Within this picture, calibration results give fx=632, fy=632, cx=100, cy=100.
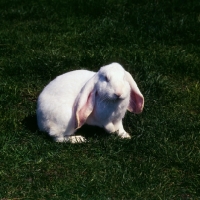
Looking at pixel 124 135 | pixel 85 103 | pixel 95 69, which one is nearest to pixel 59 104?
pixel 85 103

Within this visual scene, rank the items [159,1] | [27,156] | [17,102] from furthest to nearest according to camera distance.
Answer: [159,1], [17,102], [27,156]

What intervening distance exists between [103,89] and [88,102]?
7.7 inches

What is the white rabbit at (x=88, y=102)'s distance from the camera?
524 centimetres

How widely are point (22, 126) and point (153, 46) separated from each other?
7.98 ft

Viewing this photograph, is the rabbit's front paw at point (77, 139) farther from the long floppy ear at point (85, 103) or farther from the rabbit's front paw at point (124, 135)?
the rabbit's front paw at point (124, 135)

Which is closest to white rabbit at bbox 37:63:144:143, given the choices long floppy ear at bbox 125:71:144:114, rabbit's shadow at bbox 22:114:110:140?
long floppy ear at bbox 125:71:144:114

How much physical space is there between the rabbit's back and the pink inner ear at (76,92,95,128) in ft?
0.44

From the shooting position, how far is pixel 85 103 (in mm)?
5305

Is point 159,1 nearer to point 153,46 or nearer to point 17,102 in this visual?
point 153,46

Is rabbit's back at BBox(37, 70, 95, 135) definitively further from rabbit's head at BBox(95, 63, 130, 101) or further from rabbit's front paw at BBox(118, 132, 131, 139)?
rabbit's front paw at BBox(118, 132, 131, 139)

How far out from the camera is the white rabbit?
524cm

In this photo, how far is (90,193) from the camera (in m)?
4.79

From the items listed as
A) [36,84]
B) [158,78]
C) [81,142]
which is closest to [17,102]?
[36,84]

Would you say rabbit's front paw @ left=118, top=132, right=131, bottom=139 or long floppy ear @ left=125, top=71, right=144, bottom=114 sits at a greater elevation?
long floppy ear @ left=125, top=71, right=144, bottom=114
